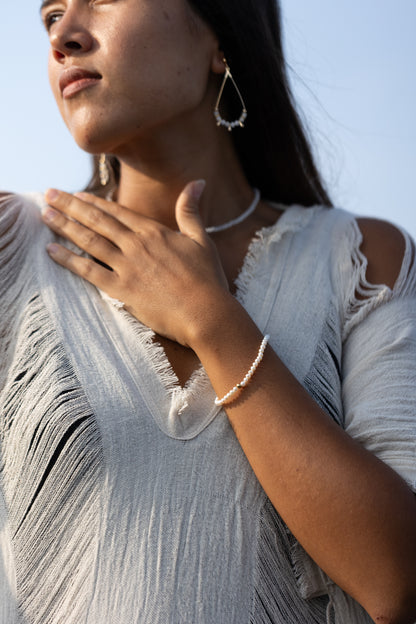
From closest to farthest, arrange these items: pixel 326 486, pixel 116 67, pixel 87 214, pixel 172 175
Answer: pixel 326 486
pixel 116 67
pixel 87 214
pixel 172 175

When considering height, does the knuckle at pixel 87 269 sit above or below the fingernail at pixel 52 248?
below

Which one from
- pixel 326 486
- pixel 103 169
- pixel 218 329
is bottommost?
pixel 326 486

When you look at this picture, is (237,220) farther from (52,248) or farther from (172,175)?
(52,248)

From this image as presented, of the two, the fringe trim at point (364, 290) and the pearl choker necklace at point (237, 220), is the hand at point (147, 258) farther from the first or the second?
the fringe trim at point (364, 290)

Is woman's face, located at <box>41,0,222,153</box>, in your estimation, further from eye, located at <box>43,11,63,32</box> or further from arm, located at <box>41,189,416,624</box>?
arm, located at <box>41,189,416,624</box>

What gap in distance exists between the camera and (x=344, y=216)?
90.0 inches

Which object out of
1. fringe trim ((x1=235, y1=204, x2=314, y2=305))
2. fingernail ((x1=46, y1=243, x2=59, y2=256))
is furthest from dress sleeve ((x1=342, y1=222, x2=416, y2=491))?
fingernail ((x1=46, y1=243, x2=59, y2=256))

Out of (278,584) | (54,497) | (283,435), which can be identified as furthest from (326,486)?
(54,497)

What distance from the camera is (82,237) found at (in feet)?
6.49

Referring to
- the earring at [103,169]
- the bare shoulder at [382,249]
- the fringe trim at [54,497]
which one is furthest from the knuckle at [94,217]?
the bare shoulder at [382,249]

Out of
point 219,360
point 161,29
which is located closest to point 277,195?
point 161,29

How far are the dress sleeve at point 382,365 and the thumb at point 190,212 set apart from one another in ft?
1.28

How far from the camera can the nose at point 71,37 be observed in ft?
6.36

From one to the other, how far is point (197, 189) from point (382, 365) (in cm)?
63
